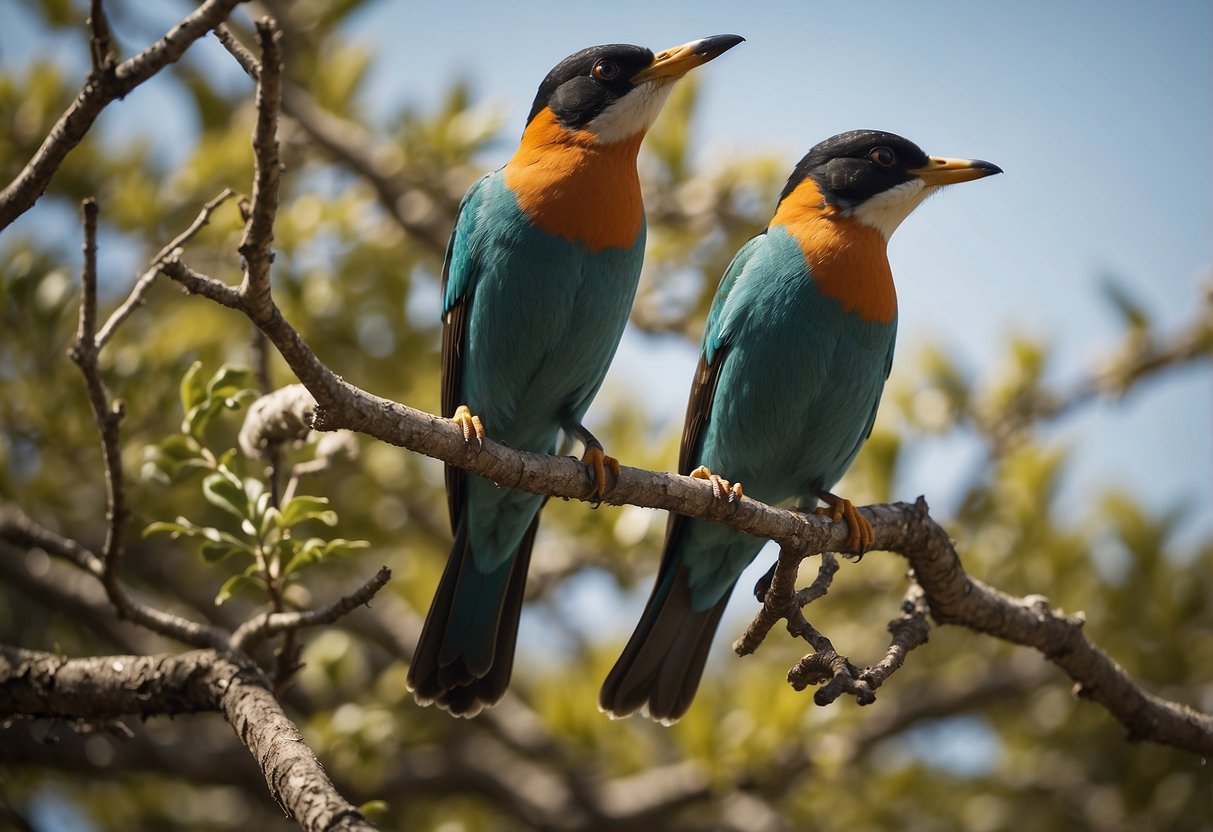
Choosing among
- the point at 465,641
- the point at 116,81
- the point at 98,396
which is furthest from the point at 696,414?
the point at 116,81

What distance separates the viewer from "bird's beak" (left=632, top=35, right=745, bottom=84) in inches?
181

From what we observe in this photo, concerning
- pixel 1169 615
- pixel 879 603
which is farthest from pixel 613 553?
pixel 1169 615

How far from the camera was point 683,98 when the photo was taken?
661 centimetres

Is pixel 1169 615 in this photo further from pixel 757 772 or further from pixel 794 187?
pixel 794 187

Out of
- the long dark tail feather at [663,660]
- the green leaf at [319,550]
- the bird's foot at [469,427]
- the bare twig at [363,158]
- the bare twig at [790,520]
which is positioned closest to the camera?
the bare twig at [790,520]

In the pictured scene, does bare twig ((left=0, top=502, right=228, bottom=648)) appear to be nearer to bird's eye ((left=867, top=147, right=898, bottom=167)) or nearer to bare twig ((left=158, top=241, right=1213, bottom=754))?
bare twig ((left=158, top=241, right=1213, bottom=754))

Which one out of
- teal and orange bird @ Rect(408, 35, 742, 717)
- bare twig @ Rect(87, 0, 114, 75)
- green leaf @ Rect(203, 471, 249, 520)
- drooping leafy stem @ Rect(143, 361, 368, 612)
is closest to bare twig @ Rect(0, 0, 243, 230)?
bare twig @ Rect(87, 0, 114, 75)

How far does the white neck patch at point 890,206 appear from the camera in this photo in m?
4.93

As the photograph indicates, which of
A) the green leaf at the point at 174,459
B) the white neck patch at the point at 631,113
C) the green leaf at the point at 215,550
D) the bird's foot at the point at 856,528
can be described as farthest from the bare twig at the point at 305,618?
the white neck patch at the point at 631,113

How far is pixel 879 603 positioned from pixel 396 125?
368 cm

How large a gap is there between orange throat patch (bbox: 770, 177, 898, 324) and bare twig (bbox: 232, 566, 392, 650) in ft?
7.38

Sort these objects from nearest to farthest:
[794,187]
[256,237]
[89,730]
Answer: [256,237]
[89,730]
[794,187]

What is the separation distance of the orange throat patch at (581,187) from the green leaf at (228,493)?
4.74 feet

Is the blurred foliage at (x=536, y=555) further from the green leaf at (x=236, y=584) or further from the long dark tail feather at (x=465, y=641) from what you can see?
the green leaf at (x=236, y=584)
